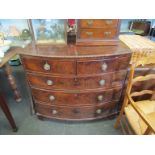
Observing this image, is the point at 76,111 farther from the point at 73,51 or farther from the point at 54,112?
the point at 73,51

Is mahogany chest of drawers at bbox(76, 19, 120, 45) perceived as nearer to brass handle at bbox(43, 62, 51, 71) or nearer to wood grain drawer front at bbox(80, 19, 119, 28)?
wood grain drawer front at bbox(80, 19, 119, 28)

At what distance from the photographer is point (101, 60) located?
112 cm

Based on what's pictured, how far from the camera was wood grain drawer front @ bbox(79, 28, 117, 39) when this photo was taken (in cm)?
123

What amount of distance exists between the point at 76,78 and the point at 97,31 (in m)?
0.49

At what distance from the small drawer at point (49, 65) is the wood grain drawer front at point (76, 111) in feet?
1.58

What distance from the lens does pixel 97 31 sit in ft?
4.05

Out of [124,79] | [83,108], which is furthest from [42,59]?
[124,79]

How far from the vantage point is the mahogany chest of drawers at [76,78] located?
113 cm

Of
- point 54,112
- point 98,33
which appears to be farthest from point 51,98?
point 98,33

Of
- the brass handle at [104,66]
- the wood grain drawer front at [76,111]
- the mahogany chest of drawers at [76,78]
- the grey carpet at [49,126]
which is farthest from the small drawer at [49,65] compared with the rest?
the grey carpet at [49,126]

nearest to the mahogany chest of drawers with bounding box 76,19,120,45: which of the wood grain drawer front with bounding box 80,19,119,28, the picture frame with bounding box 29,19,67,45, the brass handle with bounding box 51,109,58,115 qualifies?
the wood grain drawer front with bounding box 80,19,119,28

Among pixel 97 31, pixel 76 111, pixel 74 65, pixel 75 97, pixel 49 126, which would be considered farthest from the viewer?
pixel 49 126

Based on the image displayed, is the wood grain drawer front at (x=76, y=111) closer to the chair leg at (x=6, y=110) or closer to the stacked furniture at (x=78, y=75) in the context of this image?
the stacked furniture at (x=78, y=75)
